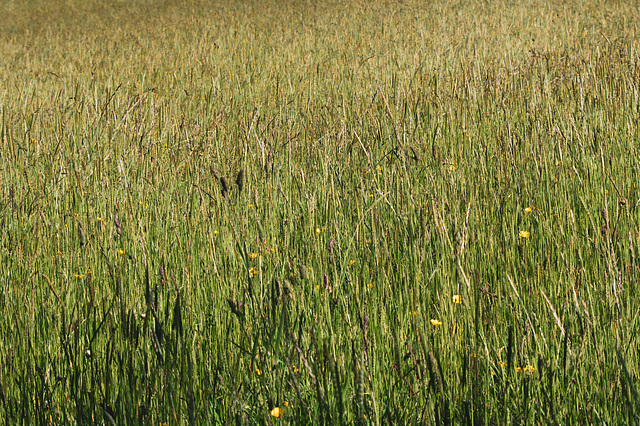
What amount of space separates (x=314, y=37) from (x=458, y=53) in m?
2.48

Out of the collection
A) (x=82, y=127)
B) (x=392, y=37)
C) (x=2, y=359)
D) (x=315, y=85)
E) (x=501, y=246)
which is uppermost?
(x=392, y=37)

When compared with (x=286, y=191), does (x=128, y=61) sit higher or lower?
higher

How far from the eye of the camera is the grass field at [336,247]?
40.5 inches

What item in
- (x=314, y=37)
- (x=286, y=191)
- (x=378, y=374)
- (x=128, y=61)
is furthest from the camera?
(x=314, y=37)

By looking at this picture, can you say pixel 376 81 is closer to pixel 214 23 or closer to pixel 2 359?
pixel 2 359

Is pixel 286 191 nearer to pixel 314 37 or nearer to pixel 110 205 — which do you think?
pixel 110 205

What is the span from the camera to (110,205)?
200cm

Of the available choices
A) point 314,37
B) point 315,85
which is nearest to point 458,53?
point 315,85

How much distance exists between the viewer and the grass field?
103cm

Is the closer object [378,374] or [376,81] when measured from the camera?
[378,374]

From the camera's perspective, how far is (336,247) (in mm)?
1687

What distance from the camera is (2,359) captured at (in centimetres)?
123

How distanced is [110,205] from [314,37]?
205 inches

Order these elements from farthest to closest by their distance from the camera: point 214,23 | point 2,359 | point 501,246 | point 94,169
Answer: point 214,23
point 94,169
point 501,246
point 2,359
